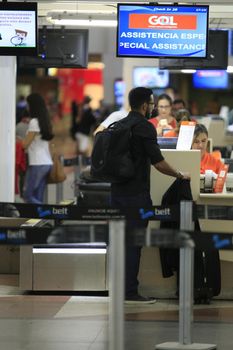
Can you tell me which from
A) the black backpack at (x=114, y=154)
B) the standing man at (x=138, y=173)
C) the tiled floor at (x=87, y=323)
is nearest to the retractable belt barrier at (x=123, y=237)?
the standing man at (x=138, y=173)

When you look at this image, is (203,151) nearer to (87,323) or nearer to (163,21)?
(163,21)

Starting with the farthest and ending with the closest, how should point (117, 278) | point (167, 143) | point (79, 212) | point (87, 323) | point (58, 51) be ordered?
1. point (58, 51)
2. point (167, 143)
3. point (87, 323)
4. point (79, 212)
5. point (117, 278)

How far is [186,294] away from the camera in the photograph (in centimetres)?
698

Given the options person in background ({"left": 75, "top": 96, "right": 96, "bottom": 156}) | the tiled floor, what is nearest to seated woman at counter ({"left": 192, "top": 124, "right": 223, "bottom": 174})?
the tiled floor

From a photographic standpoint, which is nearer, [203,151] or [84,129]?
[203,151]

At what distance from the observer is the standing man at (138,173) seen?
8875mm

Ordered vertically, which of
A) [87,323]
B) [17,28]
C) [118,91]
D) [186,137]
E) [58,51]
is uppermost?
[17,28]

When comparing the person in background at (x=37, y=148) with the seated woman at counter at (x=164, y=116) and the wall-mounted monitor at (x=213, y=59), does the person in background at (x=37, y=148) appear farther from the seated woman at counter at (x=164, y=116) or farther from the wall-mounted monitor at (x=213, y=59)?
the wall-mounted monitor at (x=213, y=59)

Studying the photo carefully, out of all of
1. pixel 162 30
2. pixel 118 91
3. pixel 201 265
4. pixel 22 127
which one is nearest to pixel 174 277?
pixel 201 265

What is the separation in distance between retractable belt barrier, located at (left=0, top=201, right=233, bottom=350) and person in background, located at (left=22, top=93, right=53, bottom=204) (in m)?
6.15

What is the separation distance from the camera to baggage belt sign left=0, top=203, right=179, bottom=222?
7.73 m

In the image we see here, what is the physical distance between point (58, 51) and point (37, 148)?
2.11 m

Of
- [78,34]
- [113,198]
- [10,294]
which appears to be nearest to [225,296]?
[113,198]

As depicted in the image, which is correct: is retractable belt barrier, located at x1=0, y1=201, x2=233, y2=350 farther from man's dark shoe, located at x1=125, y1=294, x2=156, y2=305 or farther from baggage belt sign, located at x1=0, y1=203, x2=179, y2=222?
man's dark shoe, located at x1=125, y1=294, x2=156, y2=305
